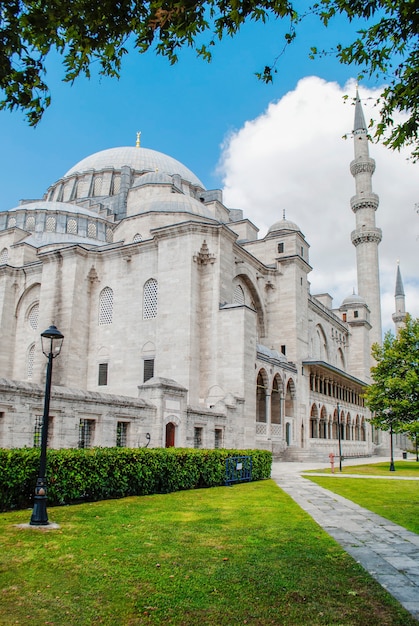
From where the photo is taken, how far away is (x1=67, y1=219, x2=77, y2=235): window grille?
125 ft

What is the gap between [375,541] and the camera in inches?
289

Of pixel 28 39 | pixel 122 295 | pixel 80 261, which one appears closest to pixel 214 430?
pixel 122 295

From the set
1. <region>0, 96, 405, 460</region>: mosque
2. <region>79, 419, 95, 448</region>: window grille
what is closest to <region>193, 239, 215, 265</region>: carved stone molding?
<region>0, 96, 405, 460</region>: mosque

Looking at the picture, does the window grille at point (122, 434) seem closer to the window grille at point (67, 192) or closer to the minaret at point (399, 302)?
the window grille at point (67, 192)

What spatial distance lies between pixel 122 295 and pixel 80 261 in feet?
10.8

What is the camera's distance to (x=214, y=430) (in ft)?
70.6

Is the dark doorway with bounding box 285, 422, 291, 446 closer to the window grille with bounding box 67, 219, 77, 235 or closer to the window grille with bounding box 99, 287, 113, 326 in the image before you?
the window grille with bounding box 99, 287, 113, 326

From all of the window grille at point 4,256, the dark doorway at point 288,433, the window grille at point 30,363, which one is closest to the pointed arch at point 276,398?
the dark doorway at point 288,433

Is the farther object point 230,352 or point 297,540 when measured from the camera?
point 230,352

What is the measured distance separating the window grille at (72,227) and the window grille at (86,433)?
25571mm

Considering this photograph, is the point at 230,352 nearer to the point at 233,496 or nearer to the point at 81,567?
the point at 233,496

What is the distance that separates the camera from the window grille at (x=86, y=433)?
1454 centimetres

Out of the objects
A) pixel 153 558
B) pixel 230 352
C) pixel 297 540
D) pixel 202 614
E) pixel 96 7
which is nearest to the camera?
pixel 202 614

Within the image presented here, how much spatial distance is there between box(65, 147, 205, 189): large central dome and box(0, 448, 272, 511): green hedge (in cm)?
3643
